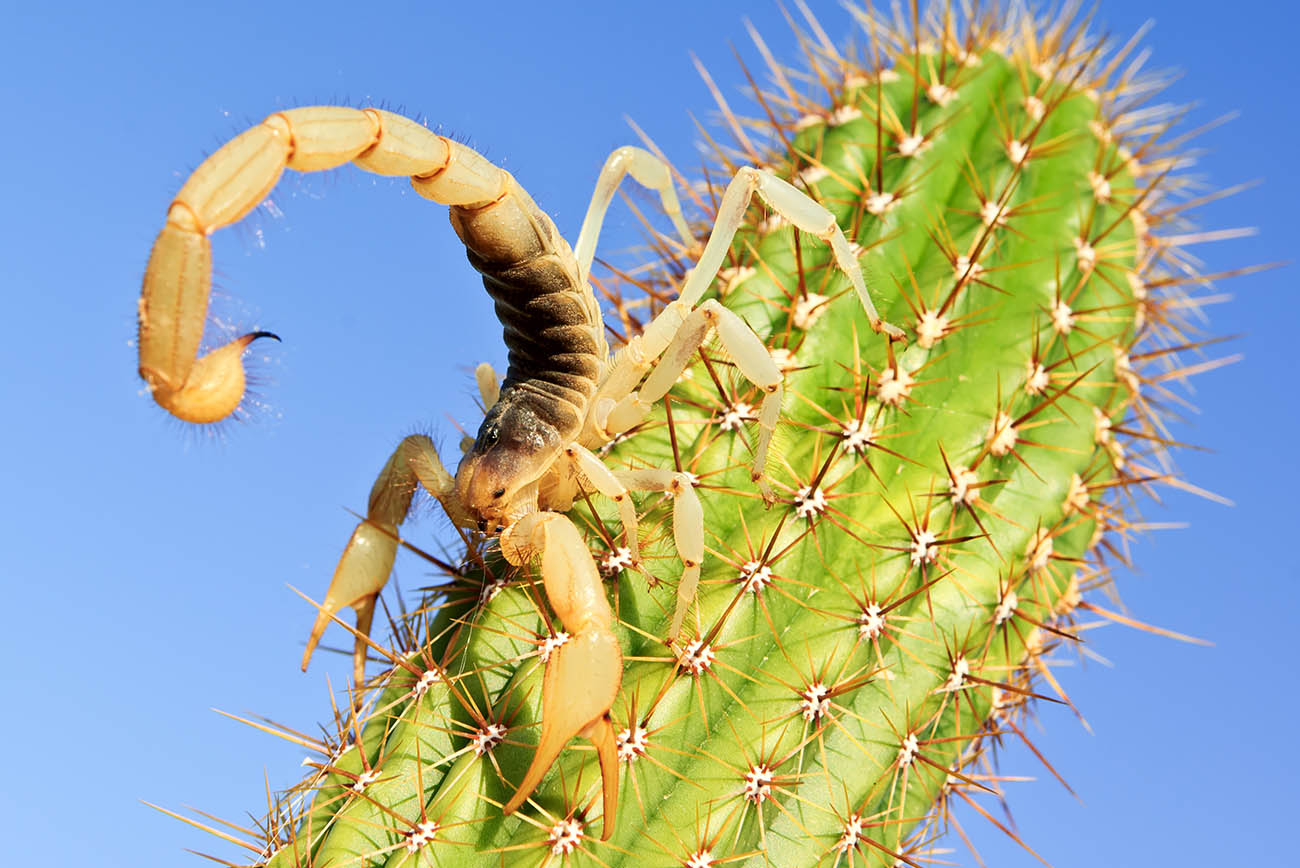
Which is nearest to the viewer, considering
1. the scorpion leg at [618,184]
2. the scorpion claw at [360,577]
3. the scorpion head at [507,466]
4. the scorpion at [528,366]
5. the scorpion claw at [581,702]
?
the scorpion at [528,366]

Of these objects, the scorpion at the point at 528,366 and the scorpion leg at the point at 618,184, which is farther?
the scorpion leg at the point at 618,184

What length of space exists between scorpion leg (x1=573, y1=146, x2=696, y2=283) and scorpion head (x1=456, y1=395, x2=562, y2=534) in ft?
2.22

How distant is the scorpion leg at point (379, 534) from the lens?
3.03m

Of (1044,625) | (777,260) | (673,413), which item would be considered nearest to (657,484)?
(673,413)

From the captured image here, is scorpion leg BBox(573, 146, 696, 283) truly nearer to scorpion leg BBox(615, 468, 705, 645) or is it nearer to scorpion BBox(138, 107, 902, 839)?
scorpion BBox(138, 107, 902, 839)

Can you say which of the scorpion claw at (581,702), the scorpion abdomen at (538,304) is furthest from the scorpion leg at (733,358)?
the scorpion claw at (581,702)

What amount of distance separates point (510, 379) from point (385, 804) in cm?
120

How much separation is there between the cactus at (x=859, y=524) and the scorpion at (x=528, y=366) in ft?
0.47

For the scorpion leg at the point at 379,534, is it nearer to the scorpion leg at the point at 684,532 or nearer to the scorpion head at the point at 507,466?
the scorpion head at the point at 507,466

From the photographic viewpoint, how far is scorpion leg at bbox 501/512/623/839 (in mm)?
2324

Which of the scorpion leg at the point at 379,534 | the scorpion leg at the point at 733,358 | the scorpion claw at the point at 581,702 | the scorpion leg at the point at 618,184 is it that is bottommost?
the scorpion claw at the point at 581,702

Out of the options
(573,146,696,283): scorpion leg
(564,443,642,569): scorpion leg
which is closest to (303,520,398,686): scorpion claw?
(564,443,642,569): scorpion leg

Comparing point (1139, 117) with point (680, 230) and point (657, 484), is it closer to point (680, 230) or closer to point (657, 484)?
point (680, 230)

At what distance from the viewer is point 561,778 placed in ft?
8.35
